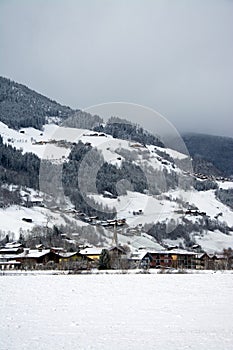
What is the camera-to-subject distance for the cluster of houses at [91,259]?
78875 millimetres

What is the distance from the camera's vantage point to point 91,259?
300 ft

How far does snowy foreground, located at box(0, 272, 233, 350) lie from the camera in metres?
12.8

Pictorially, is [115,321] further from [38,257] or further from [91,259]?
[38,257]

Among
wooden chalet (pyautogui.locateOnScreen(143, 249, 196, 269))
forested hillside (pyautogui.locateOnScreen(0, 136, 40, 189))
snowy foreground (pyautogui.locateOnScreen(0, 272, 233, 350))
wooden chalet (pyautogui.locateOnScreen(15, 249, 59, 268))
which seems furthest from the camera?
forested hillside (pyautogui.locateOnScreen(0, 136, 40, 189))

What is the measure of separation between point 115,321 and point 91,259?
248 ft

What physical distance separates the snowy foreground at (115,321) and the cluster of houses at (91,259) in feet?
154

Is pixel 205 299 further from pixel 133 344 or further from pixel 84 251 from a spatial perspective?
pixel 84 251

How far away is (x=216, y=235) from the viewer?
185 meters

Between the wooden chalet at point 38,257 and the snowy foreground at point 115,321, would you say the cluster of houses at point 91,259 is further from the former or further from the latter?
the snowy foreground at point 115,321

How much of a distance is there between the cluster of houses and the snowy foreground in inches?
1844

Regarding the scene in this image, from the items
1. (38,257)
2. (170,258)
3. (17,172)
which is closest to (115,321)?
(38,257)

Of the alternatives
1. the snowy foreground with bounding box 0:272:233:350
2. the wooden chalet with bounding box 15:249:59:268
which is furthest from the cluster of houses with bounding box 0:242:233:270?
the snowy foreground with bounding box 0:272:233:350

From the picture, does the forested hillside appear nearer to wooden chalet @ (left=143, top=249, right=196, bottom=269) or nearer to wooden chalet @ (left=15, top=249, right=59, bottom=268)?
wooden chalet @ (left=143, top=249, right=196, bottom=269)

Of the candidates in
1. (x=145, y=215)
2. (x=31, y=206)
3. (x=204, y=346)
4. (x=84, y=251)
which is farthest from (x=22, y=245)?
(x=204, y=346)
